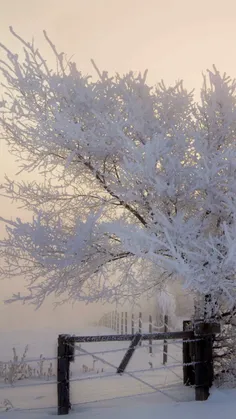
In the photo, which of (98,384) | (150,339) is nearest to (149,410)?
(150,339)

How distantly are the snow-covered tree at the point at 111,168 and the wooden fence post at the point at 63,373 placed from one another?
70.6 inches

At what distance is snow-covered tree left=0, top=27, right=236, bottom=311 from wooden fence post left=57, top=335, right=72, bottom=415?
5.88ft

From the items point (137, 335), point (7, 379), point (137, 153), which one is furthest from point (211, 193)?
point (7, 379)

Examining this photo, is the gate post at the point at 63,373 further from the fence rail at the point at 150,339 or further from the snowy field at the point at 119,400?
the snowy field at the point at 119,400

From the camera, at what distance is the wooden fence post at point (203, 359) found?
684 centimetres

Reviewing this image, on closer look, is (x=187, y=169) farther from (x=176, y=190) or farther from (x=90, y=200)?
(x=90, y=200)

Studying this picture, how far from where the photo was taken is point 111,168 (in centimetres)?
845

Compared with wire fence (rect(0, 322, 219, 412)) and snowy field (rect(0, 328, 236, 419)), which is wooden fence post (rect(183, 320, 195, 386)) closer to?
wire fence (rect(0, 322, 219, 412))

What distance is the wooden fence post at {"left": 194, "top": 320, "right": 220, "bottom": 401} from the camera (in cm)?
684

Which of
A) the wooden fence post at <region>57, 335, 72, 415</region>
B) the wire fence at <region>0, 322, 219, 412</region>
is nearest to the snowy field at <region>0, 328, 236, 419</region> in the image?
the wire fence at <region>0, 322, 219, 412</region>

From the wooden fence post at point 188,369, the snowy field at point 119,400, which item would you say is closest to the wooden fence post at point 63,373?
the snowy field at point 119,400

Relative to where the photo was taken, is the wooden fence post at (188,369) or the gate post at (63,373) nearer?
the gate post at (63,373)

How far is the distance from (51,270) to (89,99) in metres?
3.10

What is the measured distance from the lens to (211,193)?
24.5 feet
